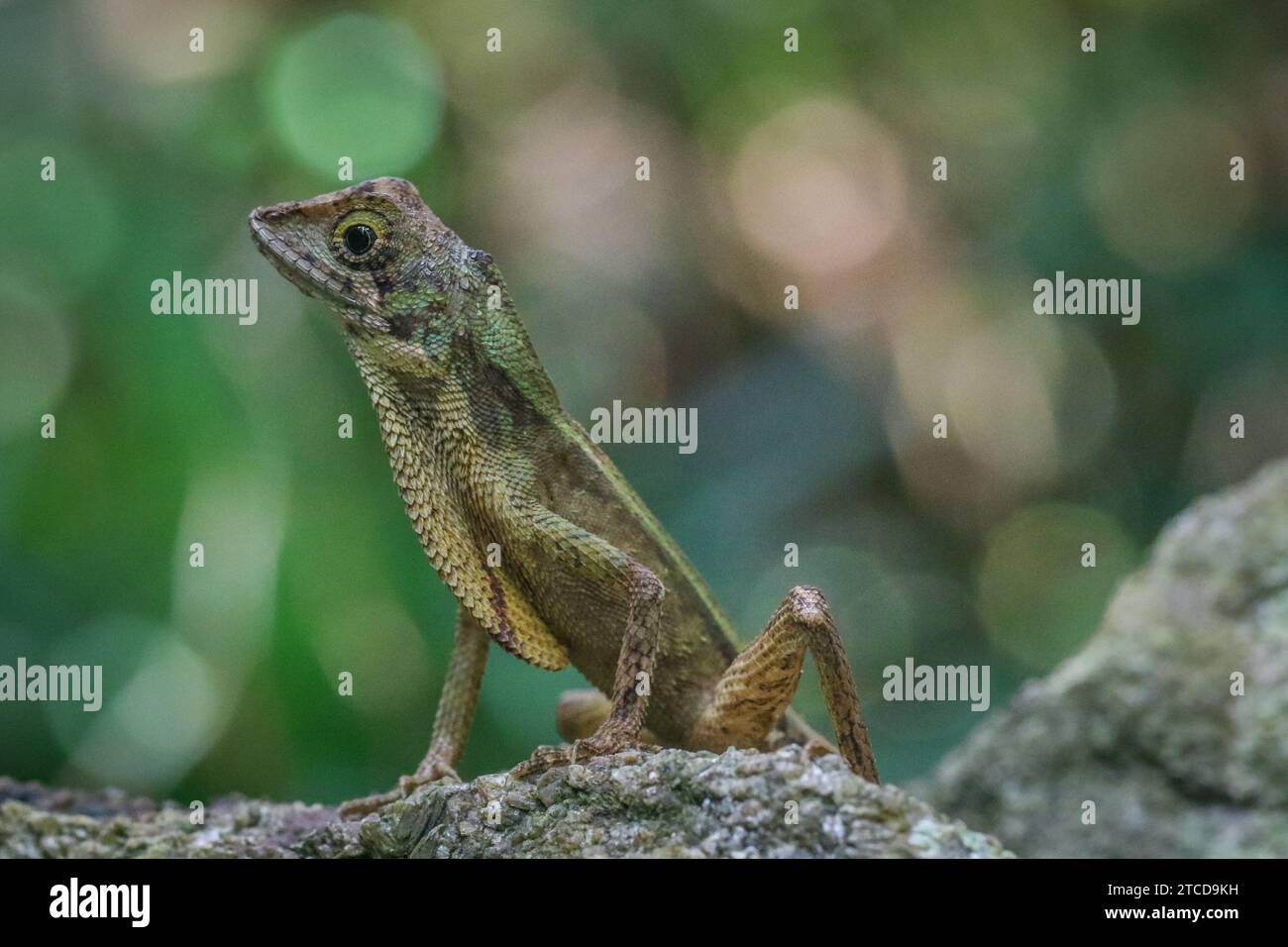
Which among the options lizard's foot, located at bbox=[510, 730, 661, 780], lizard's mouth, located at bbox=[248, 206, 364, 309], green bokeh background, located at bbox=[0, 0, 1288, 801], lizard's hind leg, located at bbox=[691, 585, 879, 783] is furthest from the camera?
green bokeh background, located at bbox=[0, 0, 1288, 801]

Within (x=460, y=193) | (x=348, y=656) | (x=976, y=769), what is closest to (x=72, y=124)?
(x=460, y=193)

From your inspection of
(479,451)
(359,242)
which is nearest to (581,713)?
(479,451)

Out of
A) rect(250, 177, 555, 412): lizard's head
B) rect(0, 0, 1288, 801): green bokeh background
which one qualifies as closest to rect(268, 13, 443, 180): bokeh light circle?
rect(0, 0, 1288, 801): green bokeh background

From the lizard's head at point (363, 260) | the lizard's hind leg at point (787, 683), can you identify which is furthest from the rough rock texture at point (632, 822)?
the lizard's head at point (363, 260)

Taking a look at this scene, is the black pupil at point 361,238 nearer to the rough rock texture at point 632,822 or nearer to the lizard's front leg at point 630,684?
the lizard's front leg at point 630,684

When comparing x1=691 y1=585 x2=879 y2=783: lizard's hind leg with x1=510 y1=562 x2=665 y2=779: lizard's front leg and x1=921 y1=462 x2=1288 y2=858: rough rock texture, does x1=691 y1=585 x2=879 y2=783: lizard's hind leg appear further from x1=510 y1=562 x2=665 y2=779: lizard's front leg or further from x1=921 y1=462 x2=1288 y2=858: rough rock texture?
x1=921 y1=462 x2=1288 y2=858: rough rock texture

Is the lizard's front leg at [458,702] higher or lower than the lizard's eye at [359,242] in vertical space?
lower
